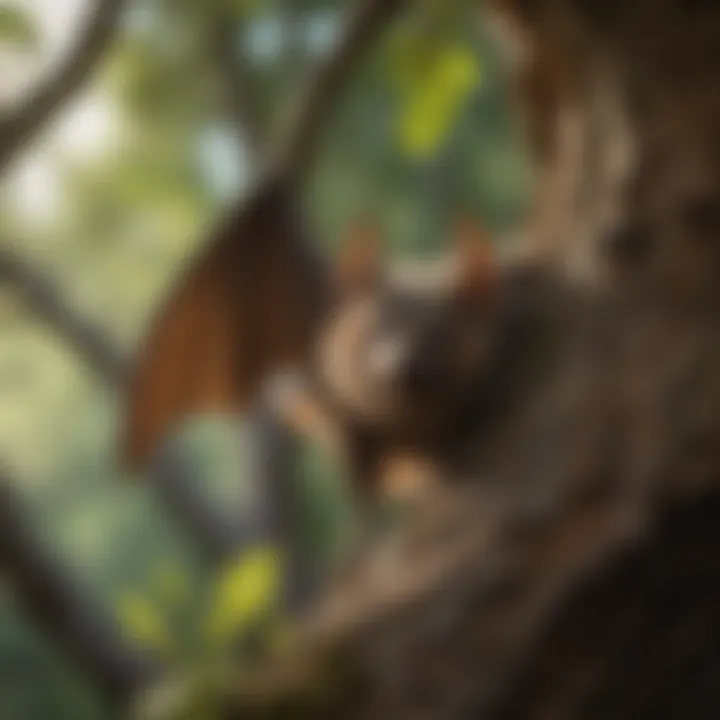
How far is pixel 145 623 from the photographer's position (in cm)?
77

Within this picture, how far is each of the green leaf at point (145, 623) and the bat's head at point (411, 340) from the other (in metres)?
0.23

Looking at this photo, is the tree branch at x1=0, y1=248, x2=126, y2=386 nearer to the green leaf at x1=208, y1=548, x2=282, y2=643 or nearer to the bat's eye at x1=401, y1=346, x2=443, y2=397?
the green leaf at x1=208, y1=548, x2=282, y2=643

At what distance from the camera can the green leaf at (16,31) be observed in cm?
64

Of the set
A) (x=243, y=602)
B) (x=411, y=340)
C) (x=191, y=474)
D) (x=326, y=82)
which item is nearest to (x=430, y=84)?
(x=326, y=82)

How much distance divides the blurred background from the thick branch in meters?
0.01

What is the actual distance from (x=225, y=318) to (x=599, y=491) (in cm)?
24

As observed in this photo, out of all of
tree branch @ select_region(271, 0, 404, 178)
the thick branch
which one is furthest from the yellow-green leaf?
the thick branch

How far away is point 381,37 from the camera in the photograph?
674 mm

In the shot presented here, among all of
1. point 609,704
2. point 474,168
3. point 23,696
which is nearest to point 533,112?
point 474,168

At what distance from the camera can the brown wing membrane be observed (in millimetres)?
658

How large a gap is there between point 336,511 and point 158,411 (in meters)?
0.38

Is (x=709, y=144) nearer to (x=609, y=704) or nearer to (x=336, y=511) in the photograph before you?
(x=609, y=704)

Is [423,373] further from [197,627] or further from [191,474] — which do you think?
[191,474]

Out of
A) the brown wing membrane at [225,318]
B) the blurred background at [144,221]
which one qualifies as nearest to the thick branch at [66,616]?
the blurred background at [144,221]
